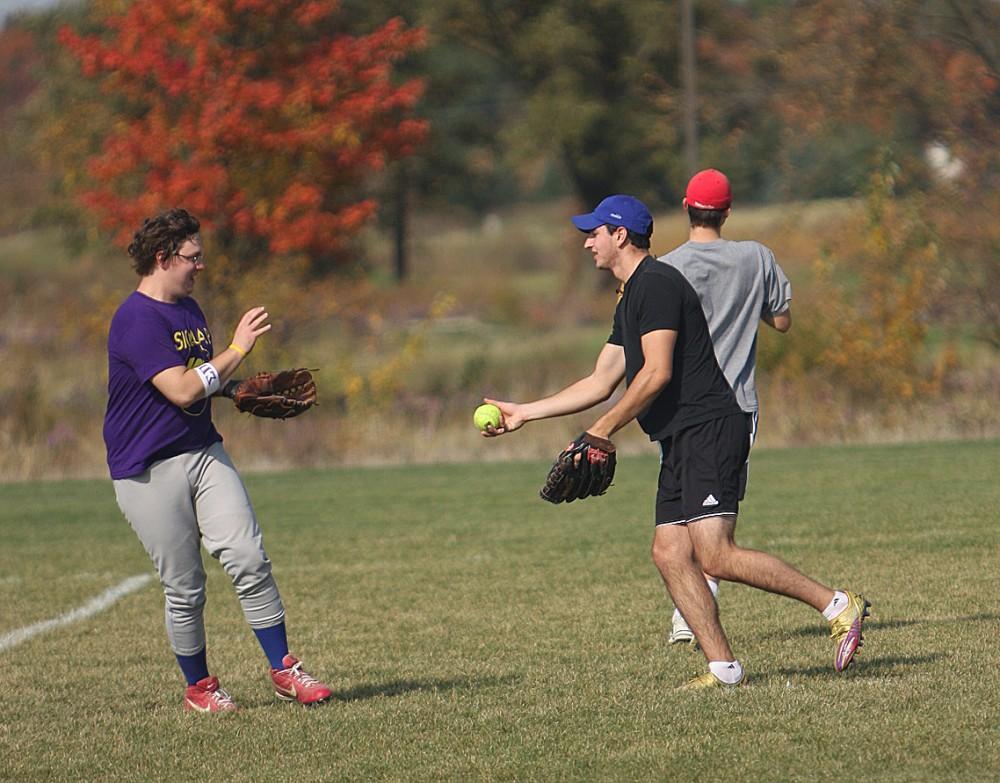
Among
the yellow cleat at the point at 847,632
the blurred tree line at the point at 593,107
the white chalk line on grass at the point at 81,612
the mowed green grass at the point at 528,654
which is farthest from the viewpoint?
the blurred tree line at the point at 593,107

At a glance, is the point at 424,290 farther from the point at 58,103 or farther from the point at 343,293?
the point at 343,293

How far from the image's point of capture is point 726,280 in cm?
713

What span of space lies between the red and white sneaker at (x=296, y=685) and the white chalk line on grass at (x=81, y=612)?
9.72 feet

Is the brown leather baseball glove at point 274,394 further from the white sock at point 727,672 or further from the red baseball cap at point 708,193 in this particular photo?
the white sock at point 727,672

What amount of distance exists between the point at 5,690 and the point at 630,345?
3669mm

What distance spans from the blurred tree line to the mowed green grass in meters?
9.03

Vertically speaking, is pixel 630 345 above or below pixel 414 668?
above

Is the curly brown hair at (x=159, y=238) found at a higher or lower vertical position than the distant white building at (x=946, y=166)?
higher

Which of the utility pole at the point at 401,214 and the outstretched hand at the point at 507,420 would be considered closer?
the outstretched hand at the point at 507,420

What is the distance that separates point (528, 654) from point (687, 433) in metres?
2.08

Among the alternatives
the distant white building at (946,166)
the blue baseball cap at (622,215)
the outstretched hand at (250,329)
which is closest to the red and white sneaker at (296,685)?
the outstretched hand at (250,329)

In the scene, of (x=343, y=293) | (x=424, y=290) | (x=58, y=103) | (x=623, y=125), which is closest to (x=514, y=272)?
(x=424, y=290)

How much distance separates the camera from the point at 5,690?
8.28 meters

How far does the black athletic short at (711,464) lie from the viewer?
22.9 ft
